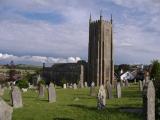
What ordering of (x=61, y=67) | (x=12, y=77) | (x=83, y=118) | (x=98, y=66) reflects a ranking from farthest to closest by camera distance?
(x=61, y=67) < (x=98, y=66) < (x=12, y=77) < (x=83, y=118)

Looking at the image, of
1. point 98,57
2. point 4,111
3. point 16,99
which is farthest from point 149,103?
point 98,57

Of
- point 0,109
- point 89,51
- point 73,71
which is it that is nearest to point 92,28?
point 89,51

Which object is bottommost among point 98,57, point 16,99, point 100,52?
point 16,99

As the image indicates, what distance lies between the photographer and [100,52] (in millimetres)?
116438

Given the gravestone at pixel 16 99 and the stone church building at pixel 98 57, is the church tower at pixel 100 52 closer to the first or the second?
the stone church building at pixel 98 57

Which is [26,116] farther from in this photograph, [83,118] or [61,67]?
[61,67]

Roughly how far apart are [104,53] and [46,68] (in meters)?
35.5

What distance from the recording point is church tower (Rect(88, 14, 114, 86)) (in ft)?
376

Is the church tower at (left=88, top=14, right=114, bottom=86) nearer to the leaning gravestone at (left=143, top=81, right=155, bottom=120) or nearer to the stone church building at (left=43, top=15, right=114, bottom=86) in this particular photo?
the stone church building at (left=43, top=15, right=114, bottom=86)

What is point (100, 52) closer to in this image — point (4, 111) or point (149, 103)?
point (149, 103)

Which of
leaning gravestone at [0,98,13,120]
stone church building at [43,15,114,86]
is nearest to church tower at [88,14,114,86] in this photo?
stone church building at [43,15,114,86]

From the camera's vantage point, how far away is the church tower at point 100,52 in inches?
4513

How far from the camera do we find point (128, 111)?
20422mm

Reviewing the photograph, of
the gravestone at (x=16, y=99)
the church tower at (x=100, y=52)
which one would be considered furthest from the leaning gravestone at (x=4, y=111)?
the church tower at (x=100, y=52)
